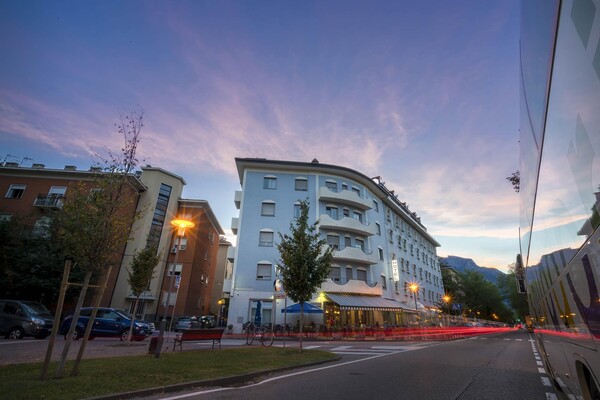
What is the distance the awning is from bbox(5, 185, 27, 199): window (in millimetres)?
34773

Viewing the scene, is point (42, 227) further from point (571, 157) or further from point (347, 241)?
point (571, 157)

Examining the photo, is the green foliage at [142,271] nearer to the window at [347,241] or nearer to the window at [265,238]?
the window at [265,238]

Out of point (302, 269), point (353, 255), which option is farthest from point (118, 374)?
point (353, 255)

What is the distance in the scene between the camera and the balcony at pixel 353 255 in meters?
31.2

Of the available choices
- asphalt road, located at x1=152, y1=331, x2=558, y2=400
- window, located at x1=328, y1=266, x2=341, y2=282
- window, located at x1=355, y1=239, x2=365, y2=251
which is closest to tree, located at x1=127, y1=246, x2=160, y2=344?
asphalt road, located at x1=152, y1=331, x2=558, y2=400

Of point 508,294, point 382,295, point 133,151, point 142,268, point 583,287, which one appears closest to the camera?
point 583,287

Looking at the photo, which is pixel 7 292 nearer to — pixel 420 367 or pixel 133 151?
pixel 133 151

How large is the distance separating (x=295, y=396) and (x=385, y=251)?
34988 millimetres

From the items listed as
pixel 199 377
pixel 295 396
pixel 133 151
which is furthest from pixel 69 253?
pixel 295 396

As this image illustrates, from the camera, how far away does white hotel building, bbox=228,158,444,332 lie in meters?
28.7

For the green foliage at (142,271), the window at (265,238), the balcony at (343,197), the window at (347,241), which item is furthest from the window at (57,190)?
the window at (347,241)

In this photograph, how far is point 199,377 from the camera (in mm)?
7219

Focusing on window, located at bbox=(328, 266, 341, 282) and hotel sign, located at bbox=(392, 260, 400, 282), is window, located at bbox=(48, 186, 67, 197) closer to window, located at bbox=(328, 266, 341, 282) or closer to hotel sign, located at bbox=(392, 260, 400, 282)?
window, located at bbox=(328, 266, 341, 282)

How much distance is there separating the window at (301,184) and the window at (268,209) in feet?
11.6
